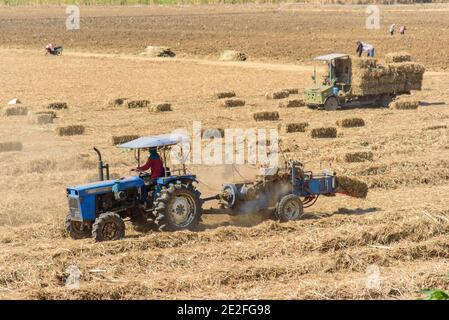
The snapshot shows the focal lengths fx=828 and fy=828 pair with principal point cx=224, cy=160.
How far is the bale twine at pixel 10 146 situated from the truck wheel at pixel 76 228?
8687 mm

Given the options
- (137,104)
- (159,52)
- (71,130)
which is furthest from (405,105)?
(159,52)

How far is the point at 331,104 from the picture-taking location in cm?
3036

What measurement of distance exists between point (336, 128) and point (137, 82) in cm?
1655

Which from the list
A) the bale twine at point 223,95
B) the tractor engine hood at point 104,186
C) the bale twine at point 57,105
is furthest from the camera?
the bale twine at point 223,95

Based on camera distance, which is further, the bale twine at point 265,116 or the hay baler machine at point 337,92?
the hay baler machine at point 337,92

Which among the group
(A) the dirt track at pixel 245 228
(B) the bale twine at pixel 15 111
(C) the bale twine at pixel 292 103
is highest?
(B) the bale twine at pixel 15 111

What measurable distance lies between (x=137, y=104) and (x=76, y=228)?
17617mm

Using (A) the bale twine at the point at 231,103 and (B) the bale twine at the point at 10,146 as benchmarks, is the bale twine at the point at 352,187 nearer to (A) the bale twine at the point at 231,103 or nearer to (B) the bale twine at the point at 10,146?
(B) the bale twine at the point at 10,146

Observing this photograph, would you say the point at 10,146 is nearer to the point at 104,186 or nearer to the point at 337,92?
the point at 104,186

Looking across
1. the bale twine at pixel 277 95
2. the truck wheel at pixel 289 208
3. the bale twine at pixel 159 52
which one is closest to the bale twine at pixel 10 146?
the truck wheel at pixel 289 208

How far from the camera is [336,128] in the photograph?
25094mm

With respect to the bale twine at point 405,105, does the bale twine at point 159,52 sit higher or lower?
higher

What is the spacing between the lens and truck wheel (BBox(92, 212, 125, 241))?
13.6 meters

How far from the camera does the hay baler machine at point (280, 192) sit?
15062 mm
